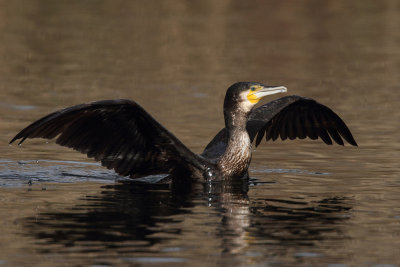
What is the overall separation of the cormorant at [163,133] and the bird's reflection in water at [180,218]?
0.34 meters

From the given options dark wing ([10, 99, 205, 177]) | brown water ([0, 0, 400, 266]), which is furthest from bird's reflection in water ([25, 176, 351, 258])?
dark wing ([10, 99, 205, 177])

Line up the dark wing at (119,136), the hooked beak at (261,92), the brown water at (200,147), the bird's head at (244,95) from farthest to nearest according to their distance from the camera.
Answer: the bird's head at (244,95) → the hooked beak at (261,92) → the dark wing at (119,136) → the brown water at (200,147)

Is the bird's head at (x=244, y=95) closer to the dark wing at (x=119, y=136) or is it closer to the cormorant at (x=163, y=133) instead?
the cormorant at (x=163, y=133)

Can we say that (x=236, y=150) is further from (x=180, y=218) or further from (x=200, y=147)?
(x=180, y=218)

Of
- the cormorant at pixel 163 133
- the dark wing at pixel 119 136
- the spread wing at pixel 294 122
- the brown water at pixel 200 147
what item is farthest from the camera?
the spread wing at pixel 294 122

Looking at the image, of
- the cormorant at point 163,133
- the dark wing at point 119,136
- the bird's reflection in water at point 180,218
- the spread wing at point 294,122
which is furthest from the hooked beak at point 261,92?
the bird's reflection in water at point 180,218

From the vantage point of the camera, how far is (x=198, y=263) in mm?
7961

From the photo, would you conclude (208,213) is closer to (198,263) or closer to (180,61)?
(198,263)

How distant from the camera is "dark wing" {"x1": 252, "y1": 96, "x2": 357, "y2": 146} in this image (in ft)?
42.6

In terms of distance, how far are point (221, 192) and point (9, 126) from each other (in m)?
4.64

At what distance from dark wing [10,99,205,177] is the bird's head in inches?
34.7

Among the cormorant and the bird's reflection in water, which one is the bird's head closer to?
the cormorant

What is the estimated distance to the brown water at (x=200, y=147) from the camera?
861 centimetres

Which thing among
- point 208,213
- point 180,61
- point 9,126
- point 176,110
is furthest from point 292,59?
point 208,213
